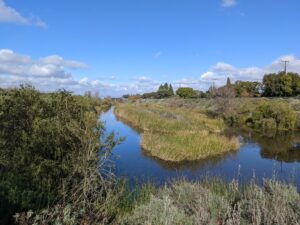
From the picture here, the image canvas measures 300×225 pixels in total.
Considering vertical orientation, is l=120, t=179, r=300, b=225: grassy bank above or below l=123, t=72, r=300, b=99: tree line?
below

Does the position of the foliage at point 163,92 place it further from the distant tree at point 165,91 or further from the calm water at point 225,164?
the calm water at point 225,164

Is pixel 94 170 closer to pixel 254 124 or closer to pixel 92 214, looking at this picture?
pixel 92 214

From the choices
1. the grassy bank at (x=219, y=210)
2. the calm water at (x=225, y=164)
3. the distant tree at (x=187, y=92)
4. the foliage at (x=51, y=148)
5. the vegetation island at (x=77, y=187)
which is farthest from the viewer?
the distant tree at (x=187, y=92)

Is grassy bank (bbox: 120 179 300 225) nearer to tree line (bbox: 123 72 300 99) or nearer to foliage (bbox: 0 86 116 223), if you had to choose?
foliage (bbox: 0 86 116 223)

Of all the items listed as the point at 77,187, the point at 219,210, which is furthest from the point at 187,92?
the point at 219,210

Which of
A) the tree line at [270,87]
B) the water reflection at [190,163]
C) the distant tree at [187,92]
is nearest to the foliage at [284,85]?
the tree line at [270,87]

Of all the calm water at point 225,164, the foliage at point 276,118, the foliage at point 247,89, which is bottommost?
the calm water at point 225,164

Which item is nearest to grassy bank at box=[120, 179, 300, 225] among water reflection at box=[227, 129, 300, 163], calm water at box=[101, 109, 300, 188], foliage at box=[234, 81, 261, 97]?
calm water at box=[101, 109, 300, 188]

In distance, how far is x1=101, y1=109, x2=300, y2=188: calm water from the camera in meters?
15.4

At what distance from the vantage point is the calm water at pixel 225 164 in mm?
15443

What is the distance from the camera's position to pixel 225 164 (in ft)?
61.1

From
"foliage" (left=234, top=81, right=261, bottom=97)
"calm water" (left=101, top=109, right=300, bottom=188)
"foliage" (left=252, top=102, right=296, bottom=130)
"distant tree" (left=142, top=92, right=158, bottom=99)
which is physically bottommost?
"calm water" (left=101, top=109, right=300, bottom=188)

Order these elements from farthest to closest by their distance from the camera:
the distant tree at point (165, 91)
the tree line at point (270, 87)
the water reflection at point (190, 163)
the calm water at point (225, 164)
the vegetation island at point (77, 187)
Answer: the distant tree at point (165, 91), the tree line at point (270, 87), the water reflection at point (190, 163), the calm water at point (225, 164), the vegetation island at point (77, 187)

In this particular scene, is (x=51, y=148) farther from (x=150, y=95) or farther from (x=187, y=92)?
(x=150, y=95)
